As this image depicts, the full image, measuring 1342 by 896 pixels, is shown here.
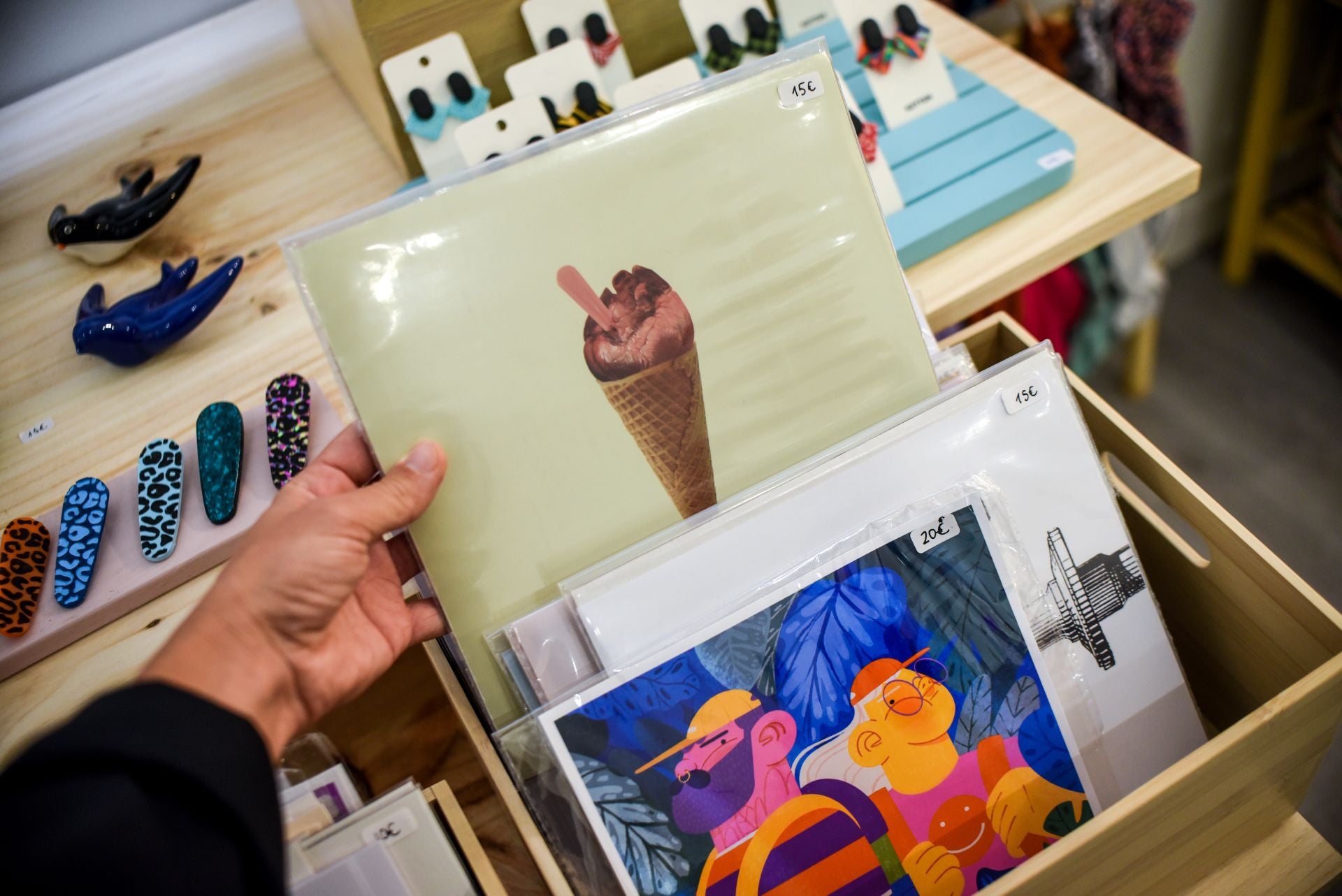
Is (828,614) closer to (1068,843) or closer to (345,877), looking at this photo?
(1068,843)

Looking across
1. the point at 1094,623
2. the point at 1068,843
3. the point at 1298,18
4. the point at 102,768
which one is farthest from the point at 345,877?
the point at 1298,18

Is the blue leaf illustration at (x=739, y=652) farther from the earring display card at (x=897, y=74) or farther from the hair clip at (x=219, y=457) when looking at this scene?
the earring display card at (x=897, y=74)

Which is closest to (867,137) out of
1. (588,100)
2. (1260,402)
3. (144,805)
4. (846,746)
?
(588,100)

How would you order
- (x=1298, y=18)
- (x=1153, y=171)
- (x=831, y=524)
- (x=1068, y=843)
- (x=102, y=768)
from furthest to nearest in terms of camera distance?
(x=1298, y=18) < (x=1153, y=171) < (x=831, y=524) < (x=1068, y=843) < (x=102, y=768)

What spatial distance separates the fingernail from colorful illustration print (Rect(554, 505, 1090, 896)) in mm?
206

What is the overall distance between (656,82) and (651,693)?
2.43 feet

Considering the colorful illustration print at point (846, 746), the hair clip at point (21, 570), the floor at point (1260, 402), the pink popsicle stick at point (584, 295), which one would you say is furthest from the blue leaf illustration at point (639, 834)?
the floor at point (1260, 402)

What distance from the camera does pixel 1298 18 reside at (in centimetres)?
172

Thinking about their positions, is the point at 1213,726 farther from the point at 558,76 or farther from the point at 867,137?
the point at 558,76

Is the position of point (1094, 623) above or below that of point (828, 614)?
below

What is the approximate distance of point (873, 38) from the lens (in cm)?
112

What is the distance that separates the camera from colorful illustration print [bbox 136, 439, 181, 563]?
0.87 meters

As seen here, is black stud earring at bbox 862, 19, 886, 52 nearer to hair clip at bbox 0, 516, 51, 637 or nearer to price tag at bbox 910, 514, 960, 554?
price tag at bbox 910, 514, 960, 554

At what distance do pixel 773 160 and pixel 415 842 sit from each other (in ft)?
1.95
